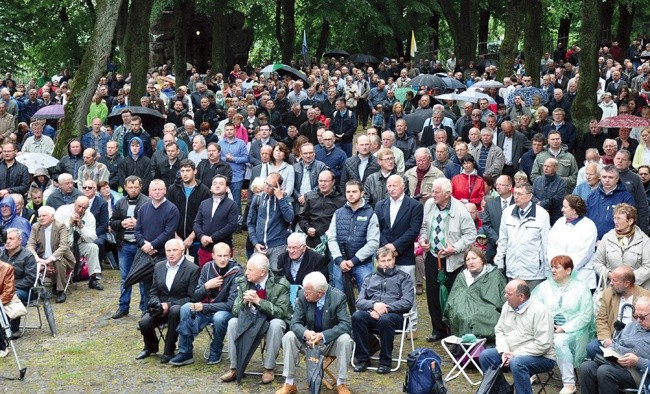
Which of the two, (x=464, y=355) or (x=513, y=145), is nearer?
(x=464, y=355)

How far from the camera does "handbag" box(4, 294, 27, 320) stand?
12.3 m

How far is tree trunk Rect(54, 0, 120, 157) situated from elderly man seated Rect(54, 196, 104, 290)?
4.41 meters

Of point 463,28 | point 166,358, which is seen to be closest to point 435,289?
point 166,358

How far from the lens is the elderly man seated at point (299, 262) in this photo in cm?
1185

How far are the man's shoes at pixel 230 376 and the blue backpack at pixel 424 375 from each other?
1888 millimetres

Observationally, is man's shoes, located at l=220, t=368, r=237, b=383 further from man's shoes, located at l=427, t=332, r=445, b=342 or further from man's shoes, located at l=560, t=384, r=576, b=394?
man's shoes, located at l=560, t=384, r=576, b=394

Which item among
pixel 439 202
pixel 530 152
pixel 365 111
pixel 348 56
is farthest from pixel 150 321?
pixel 348 56

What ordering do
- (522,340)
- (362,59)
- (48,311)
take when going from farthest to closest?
(362,59), (48,311), (522,340)

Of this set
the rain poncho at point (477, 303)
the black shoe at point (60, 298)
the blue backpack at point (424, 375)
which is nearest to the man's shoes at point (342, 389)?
the blue backpack at point (424, 375)

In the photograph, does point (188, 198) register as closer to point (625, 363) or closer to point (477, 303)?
point (477, 303)

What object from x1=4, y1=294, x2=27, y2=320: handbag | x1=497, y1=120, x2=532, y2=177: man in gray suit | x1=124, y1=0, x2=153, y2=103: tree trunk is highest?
x1=124, y1=0, x2=153, y2=103: tree trunk

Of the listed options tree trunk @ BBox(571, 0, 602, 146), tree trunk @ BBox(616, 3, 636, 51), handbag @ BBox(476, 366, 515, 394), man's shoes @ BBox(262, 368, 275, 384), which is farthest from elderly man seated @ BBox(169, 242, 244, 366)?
tree trunk @ BBox(616, 3, 636, 51)

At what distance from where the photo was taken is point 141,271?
13047mm

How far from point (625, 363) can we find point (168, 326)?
4.71 meters
